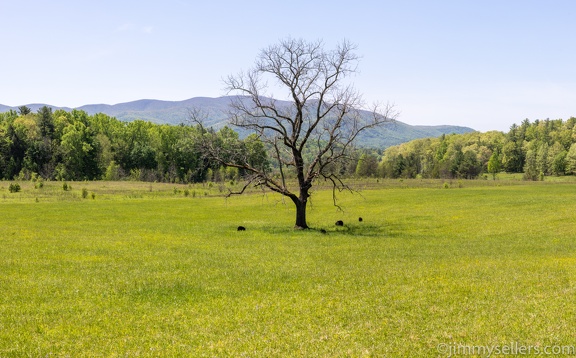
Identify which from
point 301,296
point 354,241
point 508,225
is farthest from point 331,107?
point 301,296

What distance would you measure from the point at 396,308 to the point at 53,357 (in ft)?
31.9

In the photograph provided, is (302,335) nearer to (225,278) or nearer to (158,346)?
(158,346)

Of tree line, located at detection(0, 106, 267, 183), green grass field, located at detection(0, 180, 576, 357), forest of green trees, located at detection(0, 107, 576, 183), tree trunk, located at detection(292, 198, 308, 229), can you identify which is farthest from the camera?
forest of green trees, located at detection(0, 107, 576, 183)

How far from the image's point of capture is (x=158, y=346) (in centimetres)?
1136

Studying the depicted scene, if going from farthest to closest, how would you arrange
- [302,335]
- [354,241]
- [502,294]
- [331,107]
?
1. [331,107]
2. [354,241]
3. [502,294]
4. [302,335]

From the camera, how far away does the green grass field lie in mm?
11438

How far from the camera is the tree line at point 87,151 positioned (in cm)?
14325

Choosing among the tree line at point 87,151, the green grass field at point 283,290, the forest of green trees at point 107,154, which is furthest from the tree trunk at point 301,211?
the tree line at point 87,151

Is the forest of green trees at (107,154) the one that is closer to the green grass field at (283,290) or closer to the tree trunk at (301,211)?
the tree trunk at (301,211)

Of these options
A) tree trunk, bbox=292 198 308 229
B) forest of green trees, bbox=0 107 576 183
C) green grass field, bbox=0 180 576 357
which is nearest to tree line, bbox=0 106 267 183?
forest of green trees, bbox=0 107 576 183

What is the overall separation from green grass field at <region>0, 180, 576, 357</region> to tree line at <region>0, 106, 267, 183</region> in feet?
348

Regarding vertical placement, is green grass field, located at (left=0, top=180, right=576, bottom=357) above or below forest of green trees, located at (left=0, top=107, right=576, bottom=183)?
below

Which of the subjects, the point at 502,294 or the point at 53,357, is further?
the point at 502,294

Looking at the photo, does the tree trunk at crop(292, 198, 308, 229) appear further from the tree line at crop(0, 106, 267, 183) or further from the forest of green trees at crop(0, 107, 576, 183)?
the tree line at crop(0, 106, 267, 183)
